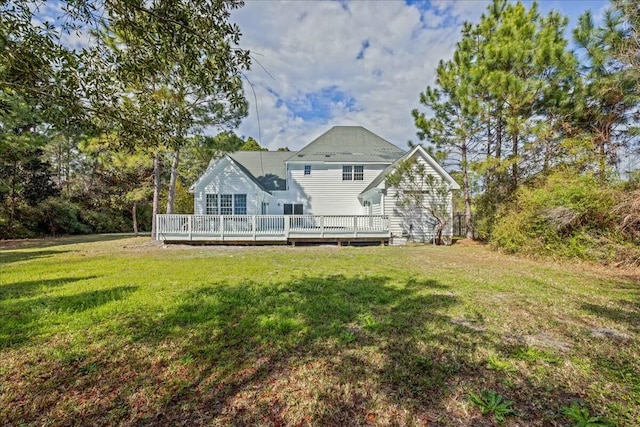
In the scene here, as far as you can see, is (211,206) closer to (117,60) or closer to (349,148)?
(349,148)

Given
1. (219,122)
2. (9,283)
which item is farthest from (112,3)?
(219,122)

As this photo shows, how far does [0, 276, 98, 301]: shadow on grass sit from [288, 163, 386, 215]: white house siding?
13.3m

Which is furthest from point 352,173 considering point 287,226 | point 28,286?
point 28,286

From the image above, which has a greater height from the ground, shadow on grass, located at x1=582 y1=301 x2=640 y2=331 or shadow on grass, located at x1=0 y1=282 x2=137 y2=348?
shadow on grass, located at x1=0 y1=282 x2=137 y2=348

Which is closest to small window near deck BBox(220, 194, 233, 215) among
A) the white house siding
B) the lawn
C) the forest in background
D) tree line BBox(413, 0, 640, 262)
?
the forest in background

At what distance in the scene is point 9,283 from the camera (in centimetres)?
629

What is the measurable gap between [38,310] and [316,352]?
4539mm

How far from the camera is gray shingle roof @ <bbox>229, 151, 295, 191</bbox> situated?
1962 centimetres

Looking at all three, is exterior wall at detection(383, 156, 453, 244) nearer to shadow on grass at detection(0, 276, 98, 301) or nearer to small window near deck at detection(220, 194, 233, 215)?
small window near deck at detection(220, 194, 233, 215)

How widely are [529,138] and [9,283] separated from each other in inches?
711

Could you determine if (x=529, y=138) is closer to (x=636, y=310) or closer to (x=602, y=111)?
(x=602, y=111)

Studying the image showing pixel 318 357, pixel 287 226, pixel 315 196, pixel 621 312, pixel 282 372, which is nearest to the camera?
pixel 282 372

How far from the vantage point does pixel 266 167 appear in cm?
2102

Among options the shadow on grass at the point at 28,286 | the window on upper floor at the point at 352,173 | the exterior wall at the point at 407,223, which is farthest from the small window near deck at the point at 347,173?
the shadow on grass at the point at 28,286
